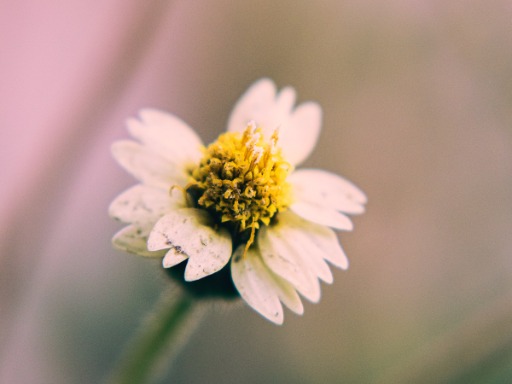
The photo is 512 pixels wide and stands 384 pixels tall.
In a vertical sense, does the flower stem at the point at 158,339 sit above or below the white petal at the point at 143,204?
below

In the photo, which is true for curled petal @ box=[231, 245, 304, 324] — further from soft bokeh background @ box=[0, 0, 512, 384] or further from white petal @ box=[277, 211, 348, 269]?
soft bokeh background @ box=[0, 0, 512, 384]

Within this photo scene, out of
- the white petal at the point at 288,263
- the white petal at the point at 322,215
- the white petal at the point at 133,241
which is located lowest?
the white petal at the point at 133,241

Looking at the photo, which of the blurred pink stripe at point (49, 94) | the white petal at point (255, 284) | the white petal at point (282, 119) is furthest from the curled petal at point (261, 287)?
the blurred pink stripe at point (49, 94)

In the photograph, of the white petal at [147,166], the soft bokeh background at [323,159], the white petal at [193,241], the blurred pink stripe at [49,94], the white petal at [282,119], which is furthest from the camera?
the soft bokeh background at [323,159]

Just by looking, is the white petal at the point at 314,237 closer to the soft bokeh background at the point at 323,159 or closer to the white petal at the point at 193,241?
the white petal at the point at 193,241

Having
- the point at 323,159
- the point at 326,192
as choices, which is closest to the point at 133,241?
the point at 326,192

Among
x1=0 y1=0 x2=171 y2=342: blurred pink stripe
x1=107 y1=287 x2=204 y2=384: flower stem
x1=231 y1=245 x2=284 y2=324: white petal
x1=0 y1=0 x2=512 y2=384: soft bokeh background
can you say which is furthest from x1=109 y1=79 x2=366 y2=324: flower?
x1=0 y1=0 x2=512 y2=384: soft bokeh background

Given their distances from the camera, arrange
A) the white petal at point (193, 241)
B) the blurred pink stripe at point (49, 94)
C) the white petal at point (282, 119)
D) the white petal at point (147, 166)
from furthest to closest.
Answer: the blurred pink stripe at point (49, 94) → the white petal at point (282, 119) → the white petal at point (147, 166) → the white petal at point (193, 241)
